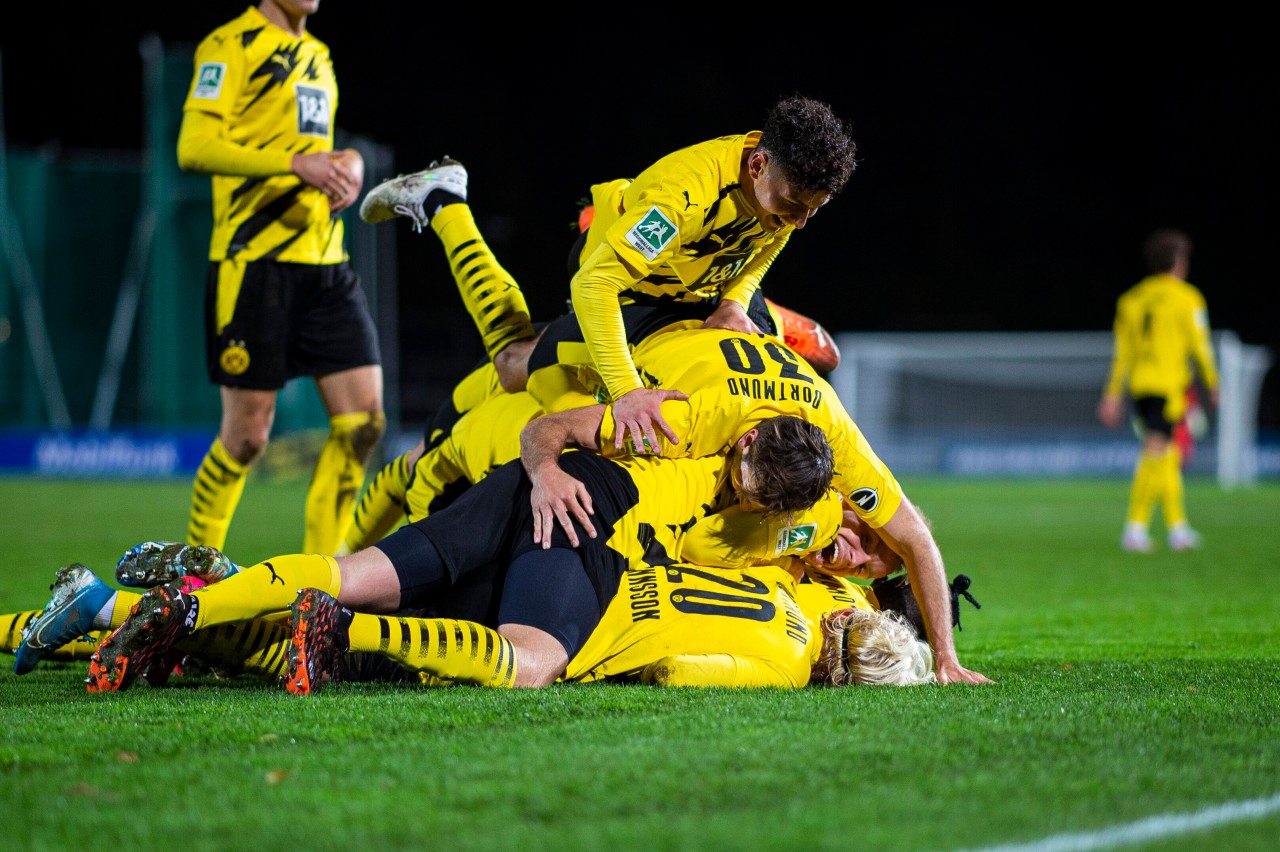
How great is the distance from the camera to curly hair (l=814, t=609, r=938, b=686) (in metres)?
3.79

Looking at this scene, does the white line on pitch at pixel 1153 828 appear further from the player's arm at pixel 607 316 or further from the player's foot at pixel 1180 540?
the player's foot at pixel 1180 540

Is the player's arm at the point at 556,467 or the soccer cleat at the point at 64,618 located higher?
the player's arm at the point at 556,467

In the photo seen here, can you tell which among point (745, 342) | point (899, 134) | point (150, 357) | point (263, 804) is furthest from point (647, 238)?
point (899, 134)

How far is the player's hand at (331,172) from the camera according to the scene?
211 inches

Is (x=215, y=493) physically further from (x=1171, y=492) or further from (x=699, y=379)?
(x=1171, y=492)

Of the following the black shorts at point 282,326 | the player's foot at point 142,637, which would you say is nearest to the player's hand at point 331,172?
the black shorts at point 282,326

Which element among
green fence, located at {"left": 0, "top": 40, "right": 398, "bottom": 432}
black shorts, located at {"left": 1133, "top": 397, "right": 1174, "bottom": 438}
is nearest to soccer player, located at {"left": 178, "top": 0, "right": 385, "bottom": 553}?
black shorts, located at {"left": 1133, "top": 397, "right": 1174, "bottom": 438}

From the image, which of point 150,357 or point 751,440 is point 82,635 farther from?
point 150,357

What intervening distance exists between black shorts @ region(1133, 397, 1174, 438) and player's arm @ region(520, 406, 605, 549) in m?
7.02

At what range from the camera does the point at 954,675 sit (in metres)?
3.87

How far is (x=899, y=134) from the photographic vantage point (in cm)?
2464

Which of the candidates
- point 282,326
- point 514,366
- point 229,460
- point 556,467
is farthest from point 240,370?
point 556,467

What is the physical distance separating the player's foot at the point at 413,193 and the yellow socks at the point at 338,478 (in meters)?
0.81

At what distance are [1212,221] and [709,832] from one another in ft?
78.1
